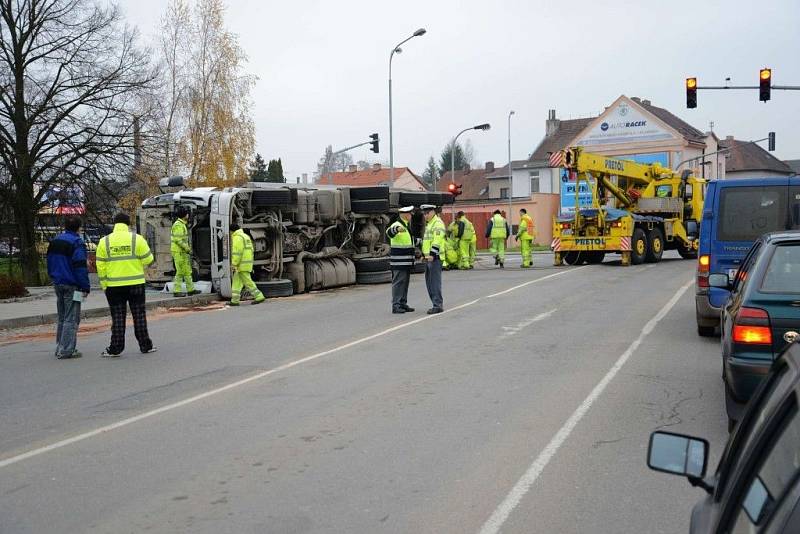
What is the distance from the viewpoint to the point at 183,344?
11.6 metres

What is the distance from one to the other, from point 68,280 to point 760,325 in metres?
8.18

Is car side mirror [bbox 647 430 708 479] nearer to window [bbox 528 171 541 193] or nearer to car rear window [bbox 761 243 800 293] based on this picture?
car rear window [bbox 761 243 800 293]

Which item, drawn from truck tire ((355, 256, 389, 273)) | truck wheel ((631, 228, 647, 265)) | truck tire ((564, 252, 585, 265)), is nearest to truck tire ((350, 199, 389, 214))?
truck tire ((355, 256, 389, 273))

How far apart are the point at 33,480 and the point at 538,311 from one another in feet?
31.6

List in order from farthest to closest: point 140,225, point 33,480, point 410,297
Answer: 1. point 140,225
2. point 410,297
3. point 33,480

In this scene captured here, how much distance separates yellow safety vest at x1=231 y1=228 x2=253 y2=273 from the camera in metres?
16.7

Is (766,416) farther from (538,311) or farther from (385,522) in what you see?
(538,311)

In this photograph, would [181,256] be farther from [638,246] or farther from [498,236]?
[638,246]

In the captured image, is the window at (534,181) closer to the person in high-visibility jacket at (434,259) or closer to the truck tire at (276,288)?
the truck tire at (276,288)

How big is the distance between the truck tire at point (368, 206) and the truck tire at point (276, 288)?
3229 millimetres

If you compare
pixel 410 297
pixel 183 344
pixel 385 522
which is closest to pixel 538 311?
pixel 410 297

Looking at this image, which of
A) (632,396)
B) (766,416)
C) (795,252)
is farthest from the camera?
(632,396)

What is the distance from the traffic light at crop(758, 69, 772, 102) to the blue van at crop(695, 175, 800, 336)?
55.9ft

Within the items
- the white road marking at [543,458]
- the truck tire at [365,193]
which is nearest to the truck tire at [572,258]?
the truck tire at [365,193]
